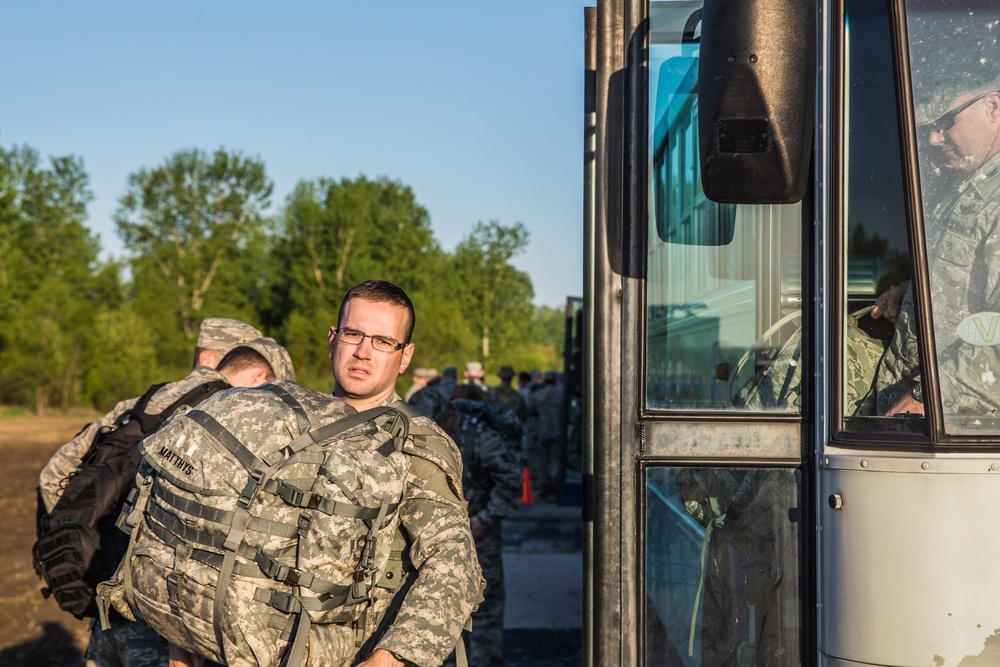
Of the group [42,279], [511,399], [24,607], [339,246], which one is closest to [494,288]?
[339,246]

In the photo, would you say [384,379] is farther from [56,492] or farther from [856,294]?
[56,492]

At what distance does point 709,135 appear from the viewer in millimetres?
2188

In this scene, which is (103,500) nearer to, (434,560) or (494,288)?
(434,560)

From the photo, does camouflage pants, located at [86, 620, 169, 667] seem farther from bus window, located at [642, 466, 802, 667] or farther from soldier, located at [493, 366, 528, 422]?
soldier, located at [493, 366, 528, 422]

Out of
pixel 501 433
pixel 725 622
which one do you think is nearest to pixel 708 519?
pixel 725 622

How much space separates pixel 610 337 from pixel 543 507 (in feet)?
38.8

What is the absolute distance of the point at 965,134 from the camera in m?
2.27

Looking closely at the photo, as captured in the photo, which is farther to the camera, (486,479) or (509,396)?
(509,396)

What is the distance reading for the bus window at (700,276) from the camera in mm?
2480

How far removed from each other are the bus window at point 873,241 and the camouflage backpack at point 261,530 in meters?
1.10

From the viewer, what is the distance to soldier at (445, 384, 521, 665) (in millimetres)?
5543

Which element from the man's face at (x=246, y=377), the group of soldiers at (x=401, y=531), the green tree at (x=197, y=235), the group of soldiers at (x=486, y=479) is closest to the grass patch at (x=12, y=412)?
the green tree at (x=197, y=235)

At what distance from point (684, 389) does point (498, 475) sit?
319 cm

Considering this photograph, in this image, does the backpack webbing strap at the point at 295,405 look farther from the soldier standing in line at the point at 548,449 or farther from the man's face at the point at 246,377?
the soldier standing in line at the point at 548,449
